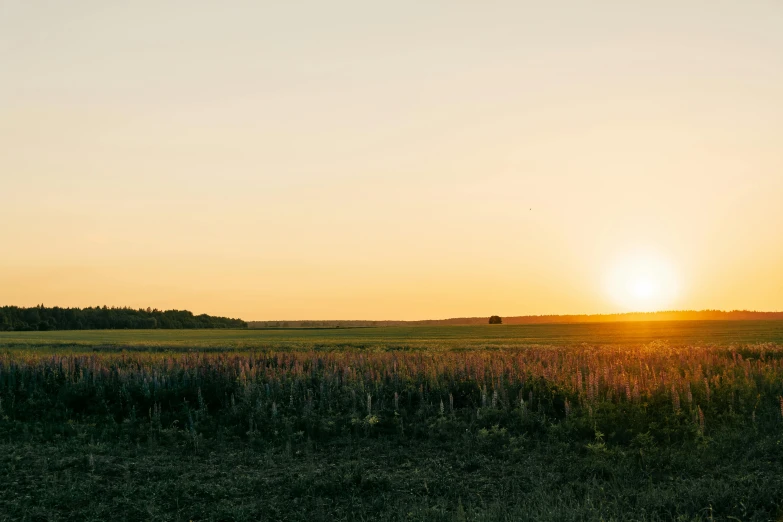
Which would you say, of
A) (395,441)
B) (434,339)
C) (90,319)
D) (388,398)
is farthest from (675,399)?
(90,319)

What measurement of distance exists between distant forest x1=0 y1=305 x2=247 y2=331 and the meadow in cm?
9910

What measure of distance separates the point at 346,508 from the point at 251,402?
7299 mm

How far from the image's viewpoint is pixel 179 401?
17.3 m

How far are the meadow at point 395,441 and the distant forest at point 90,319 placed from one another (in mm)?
99103

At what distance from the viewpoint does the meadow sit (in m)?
9.47

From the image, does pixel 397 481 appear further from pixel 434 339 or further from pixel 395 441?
pixel 434 339

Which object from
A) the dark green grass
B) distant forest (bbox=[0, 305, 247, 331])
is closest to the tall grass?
the dark green grass

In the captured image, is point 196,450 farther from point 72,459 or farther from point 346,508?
point 346,508

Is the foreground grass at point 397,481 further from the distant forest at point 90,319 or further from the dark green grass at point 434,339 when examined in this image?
the distant forest at point 90,319

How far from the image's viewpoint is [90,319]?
114875 mm

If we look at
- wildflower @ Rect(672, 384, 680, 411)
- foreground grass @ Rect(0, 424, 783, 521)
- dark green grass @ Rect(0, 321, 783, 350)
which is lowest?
foreground grass @ Rect(0, 424, 783, 521)

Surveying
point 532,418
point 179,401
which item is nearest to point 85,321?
point 179,401

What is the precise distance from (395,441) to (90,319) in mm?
114495

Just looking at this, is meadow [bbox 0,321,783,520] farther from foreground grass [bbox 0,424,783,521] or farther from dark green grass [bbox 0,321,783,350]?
dark green grass [bbox 0,321,783,350]
